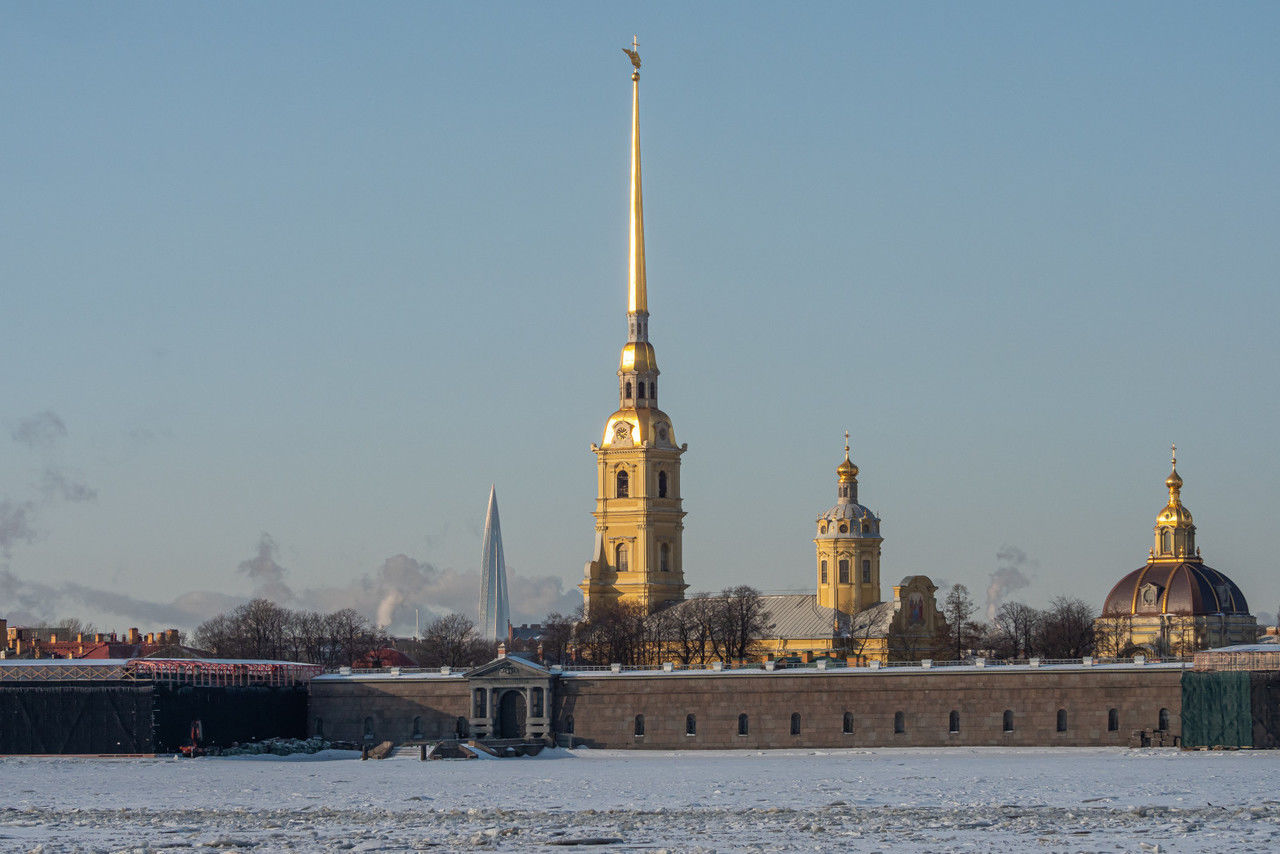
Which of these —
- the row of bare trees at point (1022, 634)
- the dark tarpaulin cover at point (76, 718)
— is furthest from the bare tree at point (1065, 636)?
the dark tarpaulin cover at point (76, 718)

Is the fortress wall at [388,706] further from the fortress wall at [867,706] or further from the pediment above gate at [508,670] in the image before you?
the fortress wall at [867,706]

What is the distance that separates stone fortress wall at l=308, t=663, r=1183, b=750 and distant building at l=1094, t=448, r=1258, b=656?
37.9 metres

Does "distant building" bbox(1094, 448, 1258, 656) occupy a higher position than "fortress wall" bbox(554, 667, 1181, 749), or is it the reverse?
"distant building" bbox(1094, 448, 1258, 656)

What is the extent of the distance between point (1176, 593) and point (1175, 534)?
5422 mm

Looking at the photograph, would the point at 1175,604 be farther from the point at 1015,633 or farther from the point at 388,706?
the point at 388,706

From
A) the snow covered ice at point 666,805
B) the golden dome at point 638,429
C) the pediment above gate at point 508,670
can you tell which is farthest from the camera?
the golden dome at point 638,429

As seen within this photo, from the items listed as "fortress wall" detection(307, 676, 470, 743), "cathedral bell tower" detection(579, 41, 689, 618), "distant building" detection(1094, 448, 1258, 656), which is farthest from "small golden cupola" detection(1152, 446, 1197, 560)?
"fortress wall" detection(307, 676, 470, 743)

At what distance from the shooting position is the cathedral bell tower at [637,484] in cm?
13325

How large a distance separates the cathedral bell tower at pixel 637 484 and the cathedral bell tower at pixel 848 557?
10063 mm

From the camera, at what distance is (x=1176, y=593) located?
5162 inches

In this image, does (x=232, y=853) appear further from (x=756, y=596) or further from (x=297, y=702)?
(x=756, y=596)

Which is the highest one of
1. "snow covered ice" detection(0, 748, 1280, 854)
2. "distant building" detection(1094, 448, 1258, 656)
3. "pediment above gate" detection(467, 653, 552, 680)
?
"distant building" detection(1094, 448, 1258, 656)

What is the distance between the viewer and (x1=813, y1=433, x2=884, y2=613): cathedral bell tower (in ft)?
415

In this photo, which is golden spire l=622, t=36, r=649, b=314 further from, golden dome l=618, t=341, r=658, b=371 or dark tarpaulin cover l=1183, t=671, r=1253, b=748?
dark tarpaulin cover l=1183, t=671, r=1253, b=748
